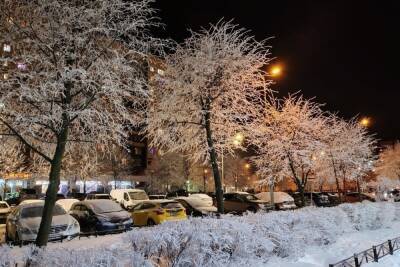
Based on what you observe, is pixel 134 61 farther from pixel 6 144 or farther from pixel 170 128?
pixel 170 128

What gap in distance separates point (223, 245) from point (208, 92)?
793 cm

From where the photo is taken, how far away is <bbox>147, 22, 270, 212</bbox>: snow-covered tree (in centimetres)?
1583

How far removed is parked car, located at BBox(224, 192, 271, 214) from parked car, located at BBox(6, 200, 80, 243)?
14.2m

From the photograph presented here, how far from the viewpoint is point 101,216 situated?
17.2 m

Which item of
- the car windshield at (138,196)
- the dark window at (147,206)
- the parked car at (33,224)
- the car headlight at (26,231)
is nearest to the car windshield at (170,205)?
the dark window at (147,206)

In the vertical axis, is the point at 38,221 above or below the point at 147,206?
below

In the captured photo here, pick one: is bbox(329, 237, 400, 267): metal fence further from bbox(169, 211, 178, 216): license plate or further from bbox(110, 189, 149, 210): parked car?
bbox(110, 189, 149, 210): parked car

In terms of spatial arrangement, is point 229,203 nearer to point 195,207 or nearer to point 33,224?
point 195,207

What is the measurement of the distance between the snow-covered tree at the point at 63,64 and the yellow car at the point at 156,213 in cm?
951

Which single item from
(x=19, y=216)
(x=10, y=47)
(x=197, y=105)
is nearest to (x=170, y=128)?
(x=197, y=105)

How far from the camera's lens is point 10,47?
9.59m

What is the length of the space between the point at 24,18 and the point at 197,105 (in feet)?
26.6

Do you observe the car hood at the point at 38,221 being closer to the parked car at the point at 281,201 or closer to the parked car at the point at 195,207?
the parked car at the point at 195,207

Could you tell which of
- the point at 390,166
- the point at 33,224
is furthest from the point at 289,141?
the point at 390,166
